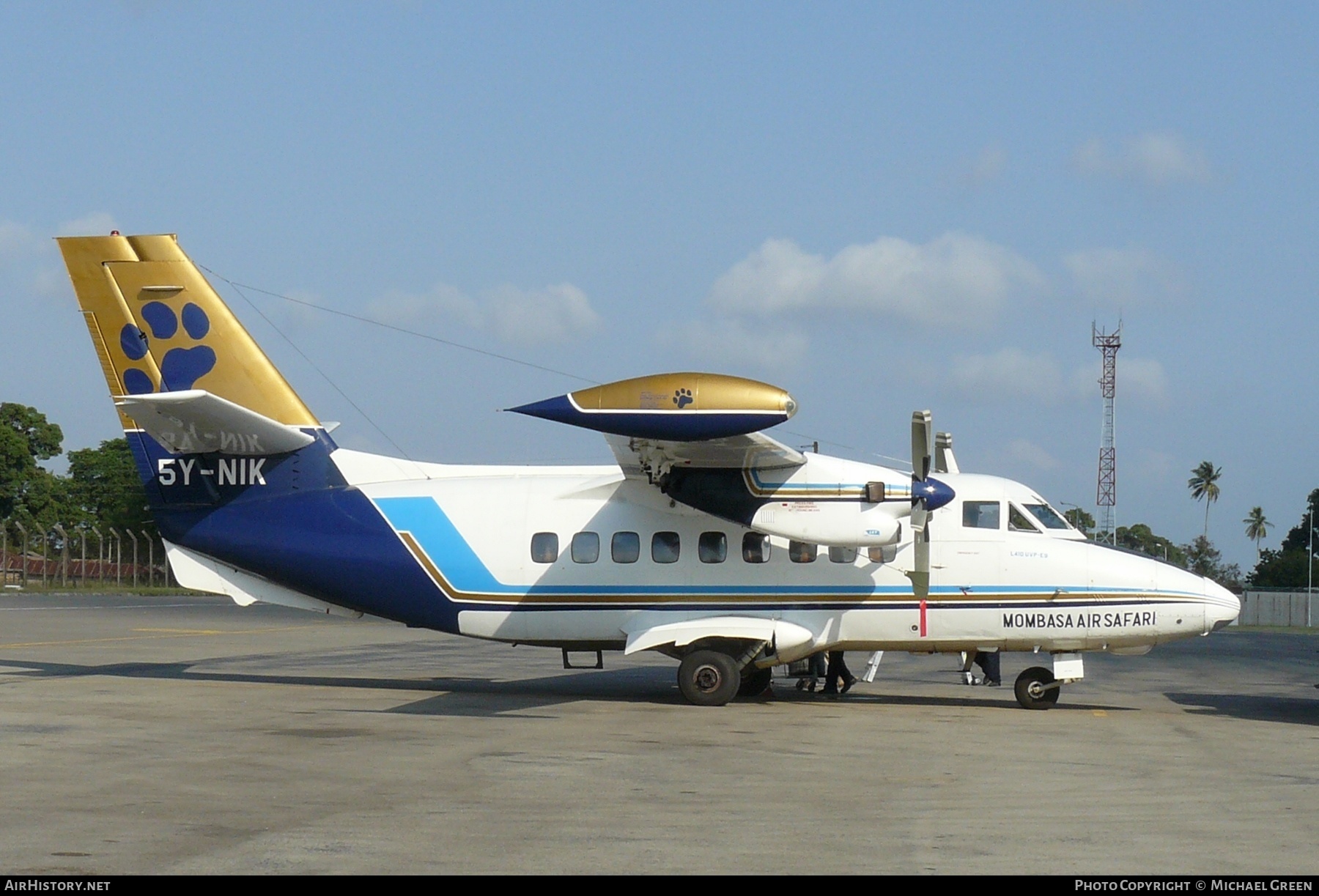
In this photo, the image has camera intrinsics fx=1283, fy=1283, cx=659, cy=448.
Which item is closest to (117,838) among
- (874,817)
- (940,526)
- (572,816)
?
(572,816)

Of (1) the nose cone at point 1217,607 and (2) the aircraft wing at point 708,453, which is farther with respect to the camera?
(1) the nose cone at point 1217,607

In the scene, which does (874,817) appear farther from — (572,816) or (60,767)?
(60,767)

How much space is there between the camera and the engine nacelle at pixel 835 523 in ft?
51.4

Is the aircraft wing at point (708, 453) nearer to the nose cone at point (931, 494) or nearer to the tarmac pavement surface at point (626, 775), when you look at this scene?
the nose cone at point (931, 494)

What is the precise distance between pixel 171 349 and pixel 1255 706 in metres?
15.8

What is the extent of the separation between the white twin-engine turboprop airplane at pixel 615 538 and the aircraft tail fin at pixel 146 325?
0.09ft

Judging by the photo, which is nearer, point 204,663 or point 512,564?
point 512,564

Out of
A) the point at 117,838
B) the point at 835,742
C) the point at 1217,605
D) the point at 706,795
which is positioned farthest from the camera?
the point at 1217,605

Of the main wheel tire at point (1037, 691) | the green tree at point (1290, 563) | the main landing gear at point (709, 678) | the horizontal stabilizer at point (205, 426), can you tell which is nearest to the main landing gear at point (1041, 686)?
the main wheel tire at point (1037, 691)

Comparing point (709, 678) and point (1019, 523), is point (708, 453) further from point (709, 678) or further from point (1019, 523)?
point (1019, 523)

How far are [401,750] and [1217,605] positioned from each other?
10.4 metres

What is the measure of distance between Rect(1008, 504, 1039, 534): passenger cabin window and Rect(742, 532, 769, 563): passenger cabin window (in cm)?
318
